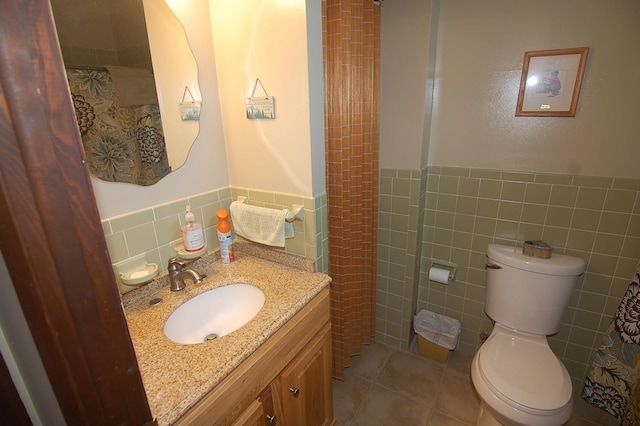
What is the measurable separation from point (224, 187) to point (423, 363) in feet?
5.56

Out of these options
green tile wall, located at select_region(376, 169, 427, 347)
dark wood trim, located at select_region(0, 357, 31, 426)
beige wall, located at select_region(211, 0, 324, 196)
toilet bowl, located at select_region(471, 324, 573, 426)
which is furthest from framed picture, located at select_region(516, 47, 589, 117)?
dark wood trim, located at select_region(0, 357, 31, 426)

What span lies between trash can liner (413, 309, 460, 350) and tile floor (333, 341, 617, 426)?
0.18m

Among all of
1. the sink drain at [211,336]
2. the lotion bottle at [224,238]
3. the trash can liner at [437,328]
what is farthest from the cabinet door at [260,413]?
the trash can liner at [437,328]

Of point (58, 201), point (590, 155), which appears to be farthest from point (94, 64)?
point (590, 155)

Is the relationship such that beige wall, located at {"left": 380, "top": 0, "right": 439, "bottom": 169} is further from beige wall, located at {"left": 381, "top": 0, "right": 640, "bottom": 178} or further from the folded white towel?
the folded white towel

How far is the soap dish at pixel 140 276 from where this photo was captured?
108cm

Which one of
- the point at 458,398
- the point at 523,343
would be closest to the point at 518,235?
the point at 523,343

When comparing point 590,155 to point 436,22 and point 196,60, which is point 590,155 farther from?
point 196,60

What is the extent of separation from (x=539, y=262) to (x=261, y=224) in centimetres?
138

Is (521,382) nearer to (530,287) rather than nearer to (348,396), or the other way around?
(530,287)

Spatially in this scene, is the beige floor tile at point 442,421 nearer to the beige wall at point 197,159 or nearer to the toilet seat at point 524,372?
the toilet seat at point 524,372

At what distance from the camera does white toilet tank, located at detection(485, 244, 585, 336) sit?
1.48m

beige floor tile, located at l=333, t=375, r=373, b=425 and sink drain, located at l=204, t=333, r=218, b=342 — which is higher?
sink drain, located at l=204, t=333, r=218, b=342

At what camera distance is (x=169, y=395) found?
29.3 inches
